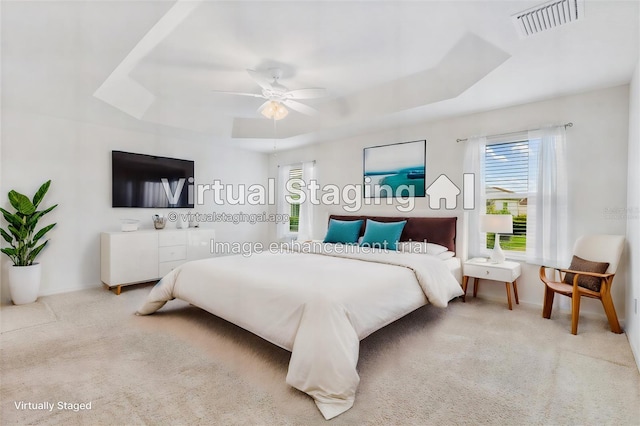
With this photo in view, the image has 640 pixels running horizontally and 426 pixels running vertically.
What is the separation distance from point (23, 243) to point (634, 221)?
6168mm

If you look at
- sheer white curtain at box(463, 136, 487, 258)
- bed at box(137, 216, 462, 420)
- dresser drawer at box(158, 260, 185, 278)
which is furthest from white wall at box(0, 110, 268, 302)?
sheer white curtain at box(463, 136, 487, 258)

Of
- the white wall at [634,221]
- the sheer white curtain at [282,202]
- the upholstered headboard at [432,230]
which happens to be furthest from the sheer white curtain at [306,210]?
the white wall at [634,221]

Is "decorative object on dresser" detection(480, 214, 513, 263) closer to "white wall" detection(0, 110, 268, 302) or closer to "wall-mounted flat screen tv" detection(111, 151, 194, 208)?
"wall-mounted flat screen tv" detection(111, 151, 194, 208)

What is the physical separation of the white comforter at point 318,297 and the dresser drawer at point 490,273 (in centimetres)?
35

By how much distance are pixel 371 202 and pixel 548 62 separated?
8.83 feet

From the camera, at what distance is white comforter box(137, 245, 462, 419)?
1.78 metres

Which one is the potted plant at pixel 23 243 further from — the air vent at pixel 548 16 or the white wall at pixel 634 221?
the white wall at pixel 634 221

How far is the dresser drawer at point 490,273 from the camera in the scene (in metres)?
3.26

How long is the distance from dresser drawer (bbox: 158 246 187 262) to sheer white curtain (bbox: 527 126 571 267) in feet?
15.1

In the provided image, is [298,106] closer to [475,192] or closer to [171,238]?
[475,192]

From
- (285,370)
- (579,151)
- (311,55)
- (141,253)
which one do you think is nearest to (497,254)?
(579,151)

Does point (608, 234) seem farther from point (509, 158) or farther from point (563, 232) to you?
point (509, 158)

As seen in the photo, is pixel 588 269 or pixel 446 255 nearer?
pixel 588 269

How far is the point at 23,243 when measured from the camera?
3.57m
